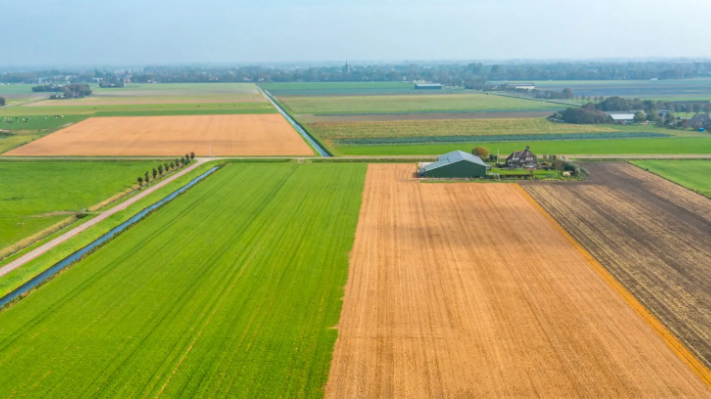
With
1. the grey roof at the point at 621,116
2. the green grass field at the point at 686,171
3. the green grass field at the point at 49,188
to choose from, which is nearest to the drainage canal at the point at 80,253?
the green grass field at the point at 49,188

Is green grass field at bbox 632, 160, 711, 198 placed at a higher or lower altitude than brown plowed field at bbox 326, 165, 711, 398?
higher

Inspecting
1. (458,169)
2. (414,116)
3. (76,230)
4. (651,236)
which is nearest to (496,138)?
(458,169)

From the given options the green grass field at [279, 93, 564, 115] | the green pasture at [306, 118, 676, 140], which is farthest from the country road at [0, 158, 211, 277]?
the green grass field at [279, 93, 564, 115]

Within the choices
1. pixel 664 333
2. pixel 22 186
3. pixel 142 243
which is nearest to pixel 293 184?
pixel 142 243

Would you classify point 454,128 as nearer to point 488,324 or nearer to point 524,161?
point 524,161

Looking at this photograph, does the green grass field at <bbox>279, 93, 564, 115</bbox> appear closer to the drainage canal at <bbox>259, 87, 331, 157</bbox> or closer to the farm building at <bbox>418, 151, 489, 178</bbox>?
the drainage canal at <bbox>259, 87, 331, 157</bbox>

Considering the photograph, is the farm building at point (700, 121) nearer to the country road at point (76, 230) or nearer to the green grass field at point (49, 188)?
the country road at point (76, 230)
